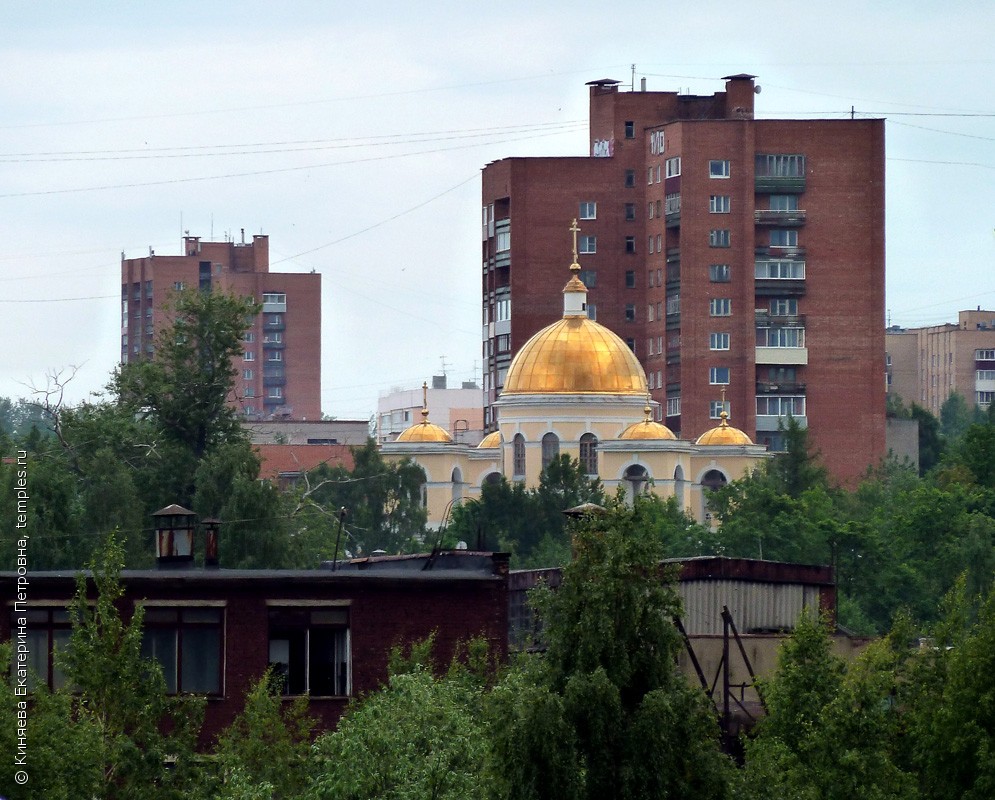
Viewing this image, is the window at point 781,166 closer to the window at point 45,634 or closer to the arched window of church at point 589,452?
the arched window of church at point 589,452

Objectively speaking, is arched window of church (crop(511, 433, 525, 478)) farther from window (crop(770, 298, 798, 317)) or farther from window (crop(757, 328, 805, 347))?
window (crop(770, 298, 798, 317))

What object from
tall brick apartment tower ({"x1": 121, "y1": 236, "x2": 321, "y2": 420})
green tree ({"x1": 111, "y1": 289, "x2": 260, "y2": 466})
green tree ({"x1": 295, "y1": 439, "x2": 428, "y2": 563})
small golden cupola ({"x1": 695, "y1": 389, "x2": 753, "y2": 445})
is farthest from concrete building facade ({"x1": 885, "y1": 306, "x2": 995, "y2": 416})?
green tree ({"x1": 111, "y1": 289, "x2": 260, "y2": 466})

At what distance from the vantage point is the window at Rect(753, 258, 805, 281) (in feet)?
376

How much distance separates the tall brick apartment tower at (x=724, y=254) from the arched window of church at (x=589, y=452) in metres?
19.1

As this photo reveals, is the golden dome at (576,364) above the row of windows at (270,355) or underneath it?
underneath

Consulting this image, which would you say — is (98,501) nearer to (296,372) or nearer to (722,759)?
(722,759)

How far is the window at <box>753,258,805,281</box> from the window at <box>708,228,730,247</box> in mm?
2142

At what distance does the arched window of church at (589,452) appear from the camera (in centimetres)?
9356

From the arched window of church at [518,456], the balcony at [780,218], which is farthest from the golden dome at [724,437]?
the balcony at [780,218]

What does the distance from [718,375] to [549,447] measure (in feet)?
69.1

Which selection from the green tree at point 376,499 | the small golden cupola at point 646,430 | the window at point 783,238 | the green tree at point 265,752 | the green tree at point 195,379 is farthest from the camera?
the window at point 783,238

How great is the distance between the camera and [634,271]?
118438mm

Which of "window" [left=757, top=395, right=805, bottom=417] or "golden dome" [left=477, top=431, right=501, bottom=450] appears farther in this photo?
"window" [left=757, top=395, right=805, bottom=417]

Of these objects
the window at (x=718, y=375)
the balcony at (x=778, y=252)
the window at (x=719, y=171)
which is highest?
the window at (x=719, y=171)
